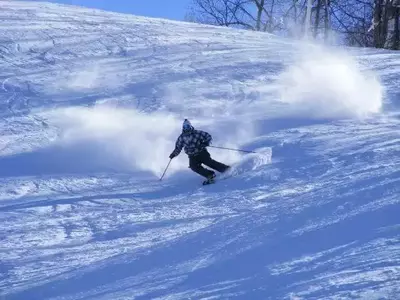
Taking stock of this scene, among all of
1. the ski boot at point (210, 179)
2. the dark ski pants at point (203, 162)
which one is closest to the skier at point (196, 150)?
the dark ski pants at point (203, 162)

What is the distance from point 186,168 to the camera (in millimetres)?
10719

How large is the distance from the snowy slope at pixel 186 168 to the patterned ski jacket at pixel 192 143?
547mm

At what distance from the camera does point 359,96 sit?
15094mm

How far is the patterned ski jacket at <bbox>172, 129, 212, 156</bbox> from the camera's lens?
997cm

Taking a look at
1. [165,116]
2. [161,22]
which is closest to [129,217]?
[165,116]

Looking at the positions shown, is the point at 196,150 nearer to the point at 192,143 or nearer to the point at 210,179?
the point at 192,143

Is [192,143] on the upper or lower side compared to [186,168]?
upper

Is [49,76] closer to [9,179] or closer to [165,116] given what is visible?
[165,116]

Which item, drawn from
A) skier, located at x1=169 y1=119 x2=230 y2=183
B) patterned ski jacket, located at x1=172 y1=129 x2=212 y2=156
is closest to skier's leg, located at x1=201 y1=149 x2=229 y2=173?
skier, located at x1=169 y1=119 x2=230 y2=183

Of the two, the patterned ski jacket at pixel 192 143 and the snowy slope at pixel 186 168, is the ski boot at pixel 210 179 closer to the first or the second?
the snowy slope at pixel 186 168

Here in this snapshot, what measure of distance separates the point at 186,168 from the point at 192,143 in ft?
2.84

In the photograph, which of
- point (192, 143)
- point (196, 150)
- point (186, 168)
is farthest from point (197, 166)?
point (186, 168)

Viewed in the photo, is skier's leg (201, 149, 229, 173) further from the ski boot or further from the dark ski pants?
the ski boot

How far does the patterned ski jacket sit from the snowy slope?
0.55 meters
